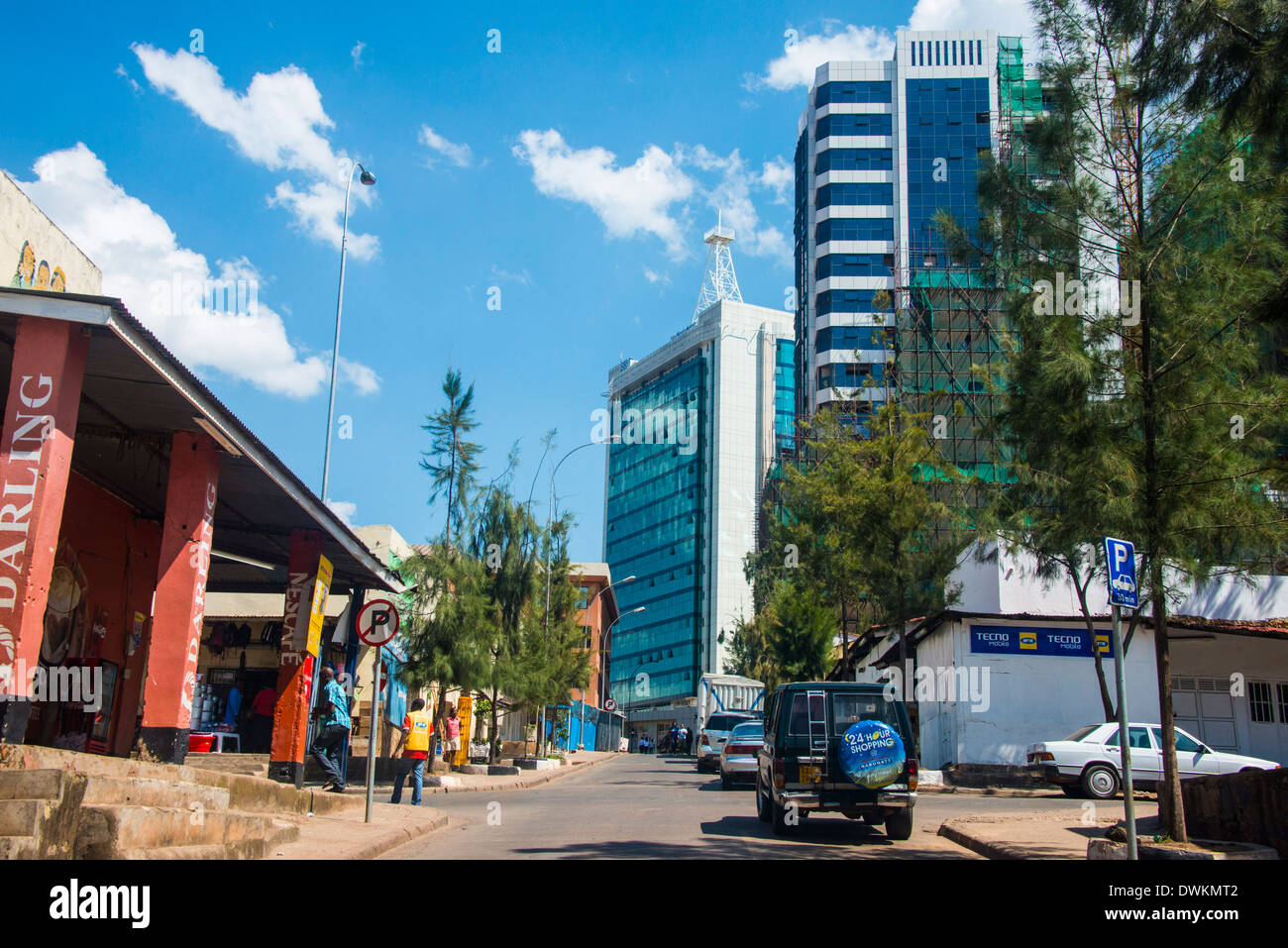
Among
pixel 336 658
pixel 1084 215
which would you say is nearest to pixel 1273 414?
pixel 1084 215

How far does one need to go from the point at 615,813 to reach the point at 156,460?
9.69 m

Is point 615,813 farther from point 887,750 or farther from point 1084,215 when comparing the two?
point 1084,215

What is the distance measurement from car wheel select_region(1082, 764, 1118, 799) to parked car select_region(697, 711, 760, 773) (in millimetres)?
12524

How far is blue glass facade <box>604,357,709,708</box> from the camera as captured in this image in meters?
126

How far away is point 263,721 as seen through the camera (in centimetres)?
2572

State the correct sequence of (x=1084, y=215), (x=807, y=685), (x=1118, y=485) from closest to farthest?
(x=1118, y=485) → (x=1084, y=215) → (x=807, y=685)

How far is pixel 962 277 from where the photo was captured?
2574 inches

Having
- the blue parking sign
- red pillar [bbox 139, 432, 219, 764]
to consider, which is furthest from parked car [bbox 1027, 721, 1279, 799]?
red pillar [bbox 139, 432, 219, 764]

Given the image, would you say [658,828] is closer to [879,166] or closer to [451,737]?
[451,737]

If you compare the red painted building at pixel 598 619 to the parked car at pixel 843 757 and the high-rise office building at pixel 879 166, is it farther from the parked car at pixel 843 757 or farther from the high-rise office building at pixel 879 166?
the parked car at pixel 843 757

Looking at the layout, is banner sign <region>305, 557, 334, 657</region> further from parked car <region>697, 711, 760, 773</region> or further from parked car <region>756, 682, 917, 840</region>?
parked car <region>697, 711, 760, 773</region>

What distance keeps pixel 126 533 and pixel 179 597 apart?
7482mm

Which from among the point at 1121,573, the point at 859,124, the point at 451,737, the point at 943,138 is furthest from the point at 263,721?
the point at 943,138

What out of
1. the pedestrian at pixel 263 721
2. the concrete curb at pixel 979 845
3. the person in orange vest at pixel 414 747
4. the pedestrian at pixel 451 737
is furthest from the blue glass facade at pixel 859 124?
the concrete curb at pixel 979 845
